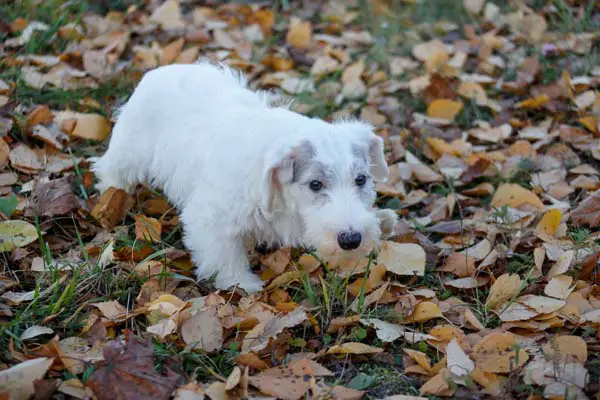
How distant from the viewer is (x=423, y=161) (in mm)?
4793

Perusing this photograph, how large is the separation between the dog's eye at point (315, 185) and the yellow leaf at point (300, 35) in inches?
125

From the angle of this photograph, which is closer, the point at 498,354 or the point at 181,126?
the point at 498,354

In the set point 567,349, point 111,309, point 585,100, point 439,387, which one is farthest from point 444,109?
point 111,309

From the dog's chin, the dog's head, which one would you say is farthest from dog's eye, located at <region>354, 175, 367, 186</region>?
the dog's chin

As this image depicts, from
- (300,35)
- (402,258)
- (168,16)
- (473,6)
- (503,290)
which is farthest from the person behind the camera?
(473,6)

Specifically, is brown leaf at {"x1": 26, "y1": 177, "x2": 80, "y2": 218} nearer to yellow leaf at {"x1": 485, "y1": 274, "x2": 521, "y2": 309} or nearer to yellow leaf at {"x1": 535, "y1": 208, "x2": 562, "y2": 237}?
yellow leaf at {"x1": 485, "y1": 274, "x2": 521, "y2": 309}

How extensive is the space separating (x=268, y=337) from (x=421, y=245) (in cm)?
119

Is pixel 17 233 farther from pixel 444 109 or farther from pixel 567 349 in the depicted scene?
pixel 444 109

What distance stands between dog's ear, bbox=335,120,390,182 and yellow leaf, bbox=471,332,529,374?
3.46 ft

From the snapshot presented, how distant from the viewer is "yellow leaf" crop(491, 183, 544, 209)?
162 inches

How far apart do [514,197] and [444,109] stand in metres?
1.22

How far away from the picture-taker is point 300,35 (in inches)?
246

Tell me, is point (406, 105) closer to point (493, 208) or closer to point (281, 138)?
point (493, 208)

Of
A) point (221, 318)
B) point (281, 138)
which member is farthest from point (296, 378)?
point (281, 138)
